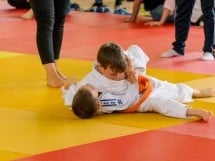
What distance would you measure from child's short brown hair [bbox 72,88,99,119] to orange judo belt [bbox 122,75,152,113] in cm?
26

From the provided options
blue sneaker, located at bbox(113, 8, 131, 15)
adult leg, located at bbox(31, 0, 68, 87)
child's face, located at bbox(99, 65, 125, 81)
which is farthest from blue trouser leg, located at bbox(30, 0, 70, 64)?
blue sneaker, located at bbox(113, 8, 131, 15)

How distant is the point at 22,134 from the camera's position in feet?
9.94

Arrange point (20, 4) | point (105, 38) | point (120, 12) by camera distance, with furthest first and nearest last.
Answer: point (20, 4)
point (120, 12)
point (105, 38)

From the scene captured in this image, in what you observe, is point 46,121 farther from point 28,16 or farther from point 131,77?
point 28,16

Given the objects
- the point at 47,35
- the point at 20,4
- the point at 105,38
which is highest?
the point at 47,35

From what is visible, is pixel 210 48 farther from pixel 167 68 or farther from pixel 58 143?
pixel 58 143

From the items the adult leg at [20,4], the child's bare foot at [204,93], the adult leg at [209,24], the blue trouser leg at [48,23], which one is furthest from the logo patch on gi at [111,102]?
the adult leg at [20,4]

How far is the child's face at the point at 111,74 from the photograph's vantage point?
3322 mm

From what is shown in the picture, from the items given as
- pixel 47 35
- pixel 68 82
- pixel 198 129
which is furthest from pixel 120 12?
pixel 198 129

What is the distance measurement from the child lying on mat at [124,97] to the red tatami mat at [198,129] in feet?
0.16

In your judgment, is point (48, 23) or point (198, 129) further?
point (48, 23)

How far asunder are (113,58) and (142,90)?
0.29 m

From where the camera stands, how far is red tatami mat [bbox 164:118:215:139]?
303 cm

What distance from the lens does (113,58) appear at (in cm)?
327
